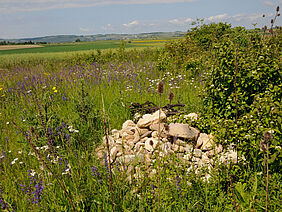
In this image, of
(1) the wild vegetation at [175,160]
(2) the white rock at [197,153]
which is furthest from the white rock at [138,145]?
(2) the white rock at [197,153]

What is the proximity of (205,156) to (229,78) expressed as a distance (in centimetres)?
130

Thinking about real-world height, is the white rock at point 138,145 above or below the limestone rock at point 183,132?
below

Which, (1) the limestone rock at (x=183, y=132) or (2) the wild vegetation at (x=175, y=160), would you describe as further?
(1) the limestone rock at (x=183, y=132)

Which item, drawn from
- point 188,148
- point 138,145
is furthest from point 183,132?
point 138,145

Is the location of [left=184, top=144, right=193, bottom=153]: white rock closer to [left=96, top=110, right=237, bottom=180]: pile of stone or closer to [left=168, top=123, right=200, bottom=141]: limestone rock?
[left=96, top=110, right=237, bottom=180]: pile of stone

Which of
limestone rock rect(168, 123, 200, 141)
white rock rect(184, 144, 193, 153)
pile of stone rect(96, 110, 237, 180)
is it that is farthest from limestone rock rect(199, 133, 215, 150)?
white rock rect(184, 144, 193, 153)

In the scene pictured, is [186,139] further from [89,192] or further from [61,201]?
[61,201]

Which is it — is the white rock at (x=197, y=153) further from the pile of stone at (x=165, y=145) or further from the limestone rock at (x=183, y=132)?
the limestone rock at (x=183, y=132)

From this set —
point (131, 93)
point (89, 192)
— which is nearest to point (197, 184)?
point (89, 192)

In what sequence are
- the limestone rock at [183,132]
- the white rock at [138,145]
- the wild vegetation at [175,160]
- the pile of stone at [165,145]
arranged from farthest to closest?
the white rock at [138,145]
the limestone rock at [183,132]
the pile of stone at [165,145]
the wild vegetation at [175,160]

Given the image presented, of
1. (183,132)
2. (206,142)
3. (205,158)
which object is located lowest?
(205,158)

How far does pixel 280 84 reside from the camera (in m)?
3.00

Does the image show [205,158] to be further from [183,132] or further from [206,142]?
[183,132]

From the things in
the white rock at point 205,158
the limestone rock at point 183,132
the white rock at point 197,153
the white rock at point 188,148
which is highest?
the limestone rock at point 183,132
